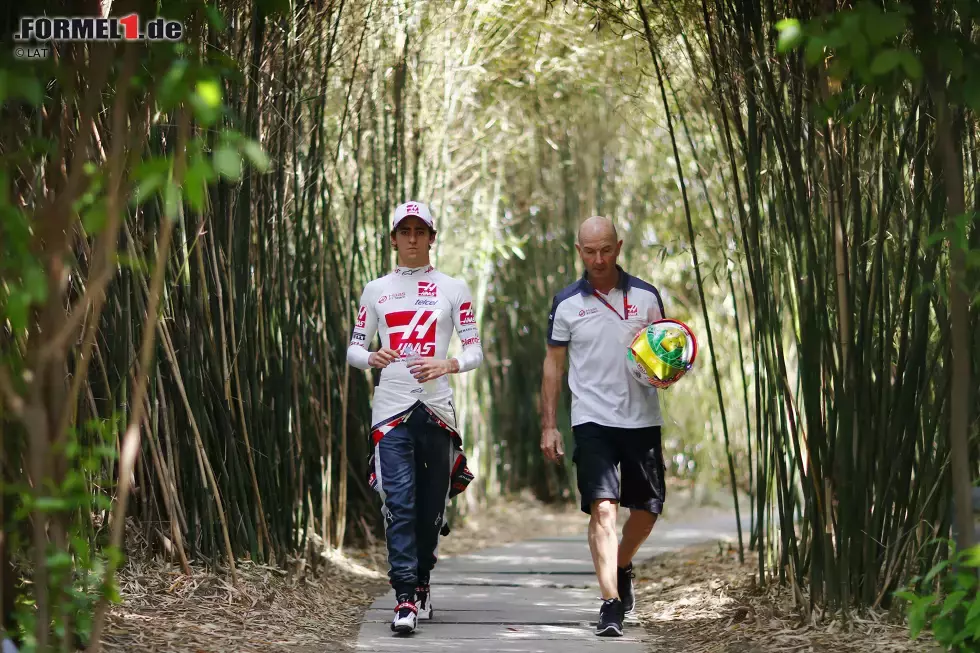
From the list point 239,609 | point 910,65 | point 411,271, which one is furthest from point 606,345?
point 910,65

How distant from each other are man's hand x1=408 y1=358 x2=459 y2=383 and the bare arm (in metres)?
0.35

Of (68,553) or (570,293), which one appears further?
(570,293)

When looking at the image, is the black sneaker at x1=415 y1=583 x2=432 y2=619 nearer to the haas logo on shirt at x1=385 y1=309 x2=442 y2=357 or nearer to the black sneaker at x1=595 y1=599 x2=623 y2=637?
the black sneaker at x1=595 y1=599 x2=623 y2=637

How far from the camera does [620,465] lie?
10.7ft

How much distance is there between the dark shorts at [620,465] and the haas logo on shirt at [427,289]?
1.87 feet

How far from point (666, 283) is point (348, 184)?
406 cm

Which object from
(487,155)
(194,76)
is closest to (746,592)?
(194,76)

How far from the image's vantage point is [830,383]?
2.82 metres

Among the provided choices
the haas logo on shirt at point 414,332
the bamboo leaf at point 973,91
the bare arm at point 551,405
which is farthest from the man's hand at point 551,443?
the bamboo leaf at point 973,91

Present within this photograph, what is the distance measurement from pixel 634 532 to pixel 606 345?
573 millimetres

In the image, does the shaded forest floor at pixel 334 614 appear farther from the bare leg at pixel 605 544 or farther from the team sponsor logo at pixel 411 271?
the team sponsor logo at pixel 411 271

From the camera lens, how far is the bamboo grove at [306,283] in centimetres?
177

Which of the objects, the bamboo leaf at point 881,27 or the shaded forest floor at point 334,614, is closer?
the bamboo leaf at point 881,27

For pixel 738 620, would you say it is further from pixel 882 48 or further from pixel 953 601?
pixel 882 48
